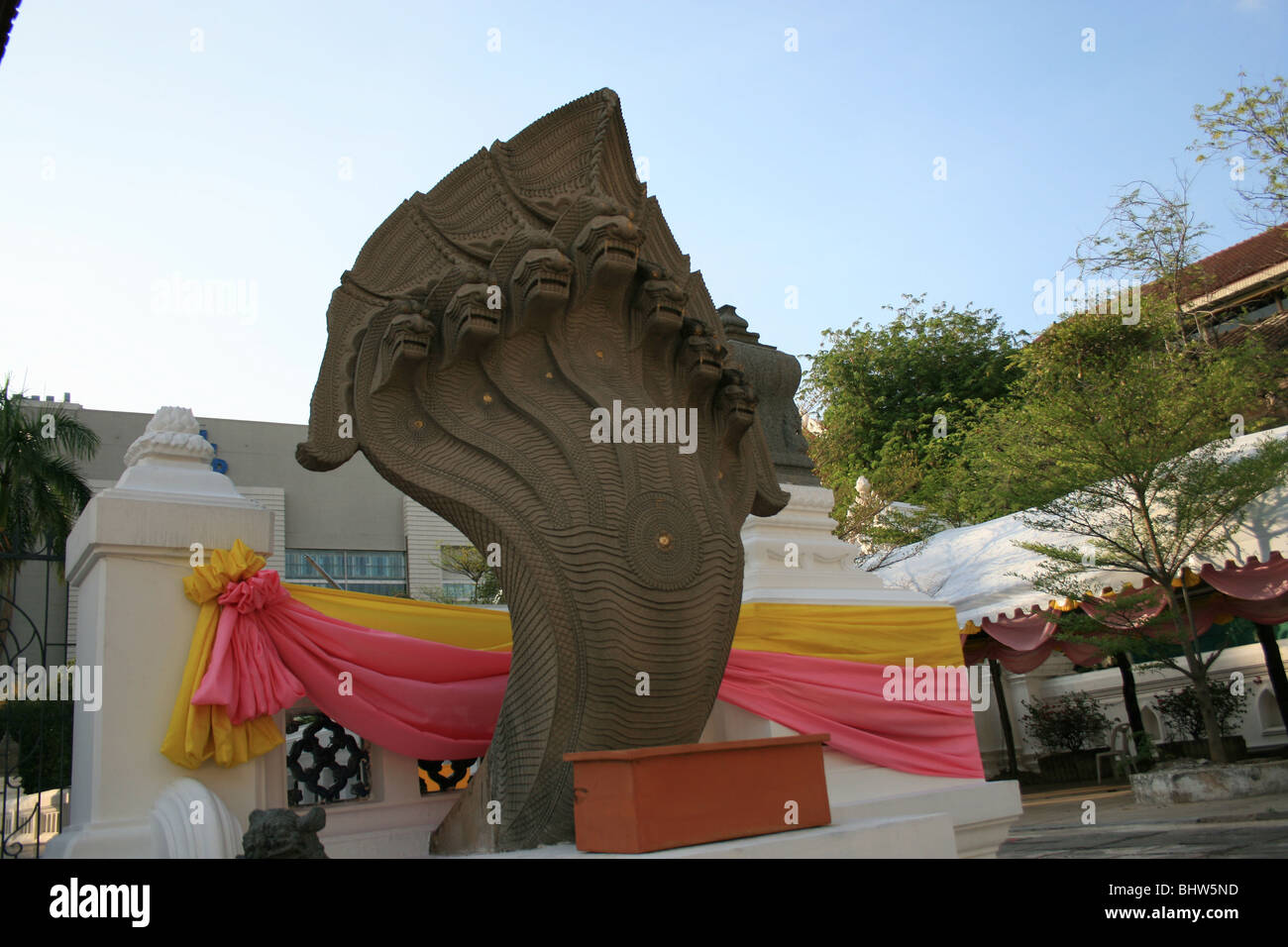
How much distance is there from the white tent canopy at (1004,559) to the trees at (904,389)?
378 inches

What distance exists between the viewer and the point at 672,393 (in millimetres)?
4098

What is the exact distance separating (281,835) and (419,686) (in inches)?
55.3

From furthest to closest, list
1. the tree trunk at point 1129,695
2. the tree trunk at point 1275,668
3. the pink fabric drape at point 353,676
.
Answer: the tree trunk at point 1129,695 → the tree trunk at point 1275,668 → the pink fabric drape at point 353,676

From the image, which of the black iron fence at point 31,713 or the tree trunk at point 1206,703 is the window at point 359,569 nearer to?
the black iron fence at point 31,713

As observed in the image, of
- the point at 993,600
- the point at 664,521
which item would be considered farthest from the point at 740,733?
the point at 993,600

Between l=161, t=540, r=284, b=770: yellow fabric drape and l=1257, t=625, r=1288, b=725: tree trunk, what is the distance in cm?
1045

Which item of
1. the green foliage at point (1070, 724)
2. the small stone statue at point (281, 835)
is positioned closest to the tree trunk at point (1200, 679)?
the green foliage at point (1070, 724)

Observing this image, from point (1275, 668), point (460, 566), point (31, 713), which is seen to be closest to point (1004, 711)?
point (1275, 668)

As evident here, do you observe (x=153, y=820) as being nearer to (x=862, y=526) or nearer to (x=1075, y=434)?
(x=1075, y=434)

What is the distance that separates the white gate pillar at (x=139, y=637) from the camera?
3.39 m

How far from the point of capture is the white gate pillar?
133 inches

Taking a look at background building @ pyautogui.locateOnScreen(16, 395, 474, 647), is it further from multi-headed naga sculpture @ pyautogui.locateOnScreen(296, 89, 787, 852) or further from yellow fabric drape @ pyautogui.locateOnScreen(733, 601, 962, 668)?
multi-headed naga sculpture @ pyautogui.locateOnScreen(296, 89, 787, 852)

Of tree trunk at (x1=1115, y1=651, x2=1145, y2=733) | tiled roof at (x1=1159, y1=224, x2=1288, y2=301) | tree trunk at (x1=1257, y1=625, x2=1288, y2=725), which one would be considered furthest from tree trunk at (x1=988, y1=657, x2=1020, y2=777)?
tiled roof at (x1=1159, y1=224, x2=1288, y2=301)

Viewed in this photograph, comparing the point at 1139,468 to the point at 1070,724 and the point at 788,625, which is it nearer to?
the point at 1070,724
